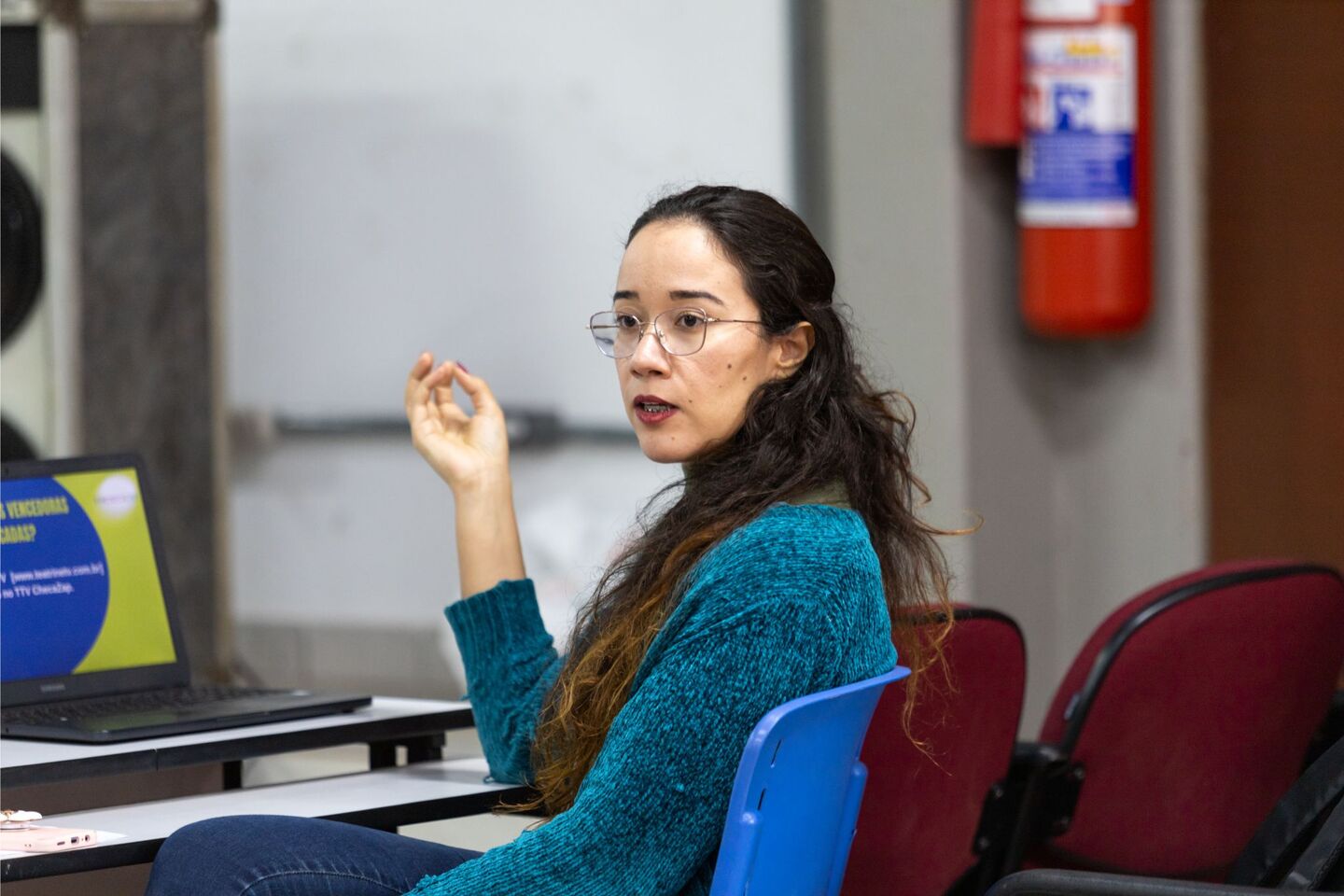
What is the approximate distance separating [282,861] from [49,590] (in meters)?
0.60

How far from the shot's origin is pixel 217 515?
3285mm

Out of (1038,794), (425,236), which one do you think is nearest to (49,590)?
(1038,794)

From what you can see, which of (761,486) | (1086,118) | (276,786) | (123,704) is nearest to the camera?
(761,486)

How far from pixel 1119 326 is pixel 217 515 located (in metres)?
1.73

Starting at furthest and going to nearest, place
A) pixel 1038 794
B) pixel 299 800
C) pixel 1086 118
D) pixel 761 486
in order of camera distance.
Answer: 1. pixel 1086 118
2. pixel 1038 794
3. pixel 299 800
4. pixel 761 486

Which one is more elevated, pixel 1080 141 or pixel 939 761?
pixel 1080 141

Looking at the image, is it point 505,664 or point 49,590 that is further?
point 49,590

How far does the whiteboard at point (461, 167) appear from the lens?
11.6 ft

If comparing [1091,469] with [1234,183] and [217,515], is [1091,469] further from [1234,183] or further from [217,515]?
[217,515]

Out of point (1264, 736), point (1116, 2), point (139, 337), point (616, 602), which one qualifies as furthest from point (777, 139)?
point (616, 602)

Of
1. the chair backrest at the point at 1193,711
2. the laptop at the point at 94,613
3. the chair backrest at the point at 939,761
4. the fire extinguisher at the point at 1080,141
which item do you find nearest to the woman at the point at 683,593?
the chair backrest at the point at 939,761

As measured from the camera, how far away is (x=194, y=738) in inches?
66.1

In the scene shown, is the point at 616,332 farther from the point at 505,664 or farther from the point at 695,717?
the point at 695,717

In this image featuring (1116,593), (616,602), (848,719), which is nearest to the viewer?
(848,719)
